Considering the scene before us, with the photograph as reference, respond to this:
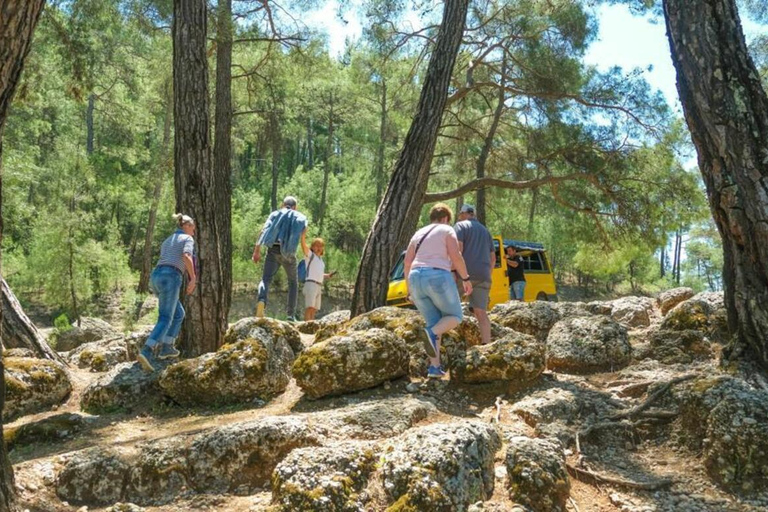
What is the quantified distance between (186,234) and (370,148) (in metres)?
25.5

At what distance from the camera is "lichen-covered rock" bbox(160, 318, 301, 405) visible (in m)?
4.99

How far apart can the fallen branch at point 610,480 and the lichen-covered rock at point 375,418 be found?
1.07 metres

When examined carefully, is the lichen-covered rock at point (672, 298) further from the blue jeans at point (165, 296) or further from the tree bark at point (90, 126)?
the tree bark at point (90, 126)

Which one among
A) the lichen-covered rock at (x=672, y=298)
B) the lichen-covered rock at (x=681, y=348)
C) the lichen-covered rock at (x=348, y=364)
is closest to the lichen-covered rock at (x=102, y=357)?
the lichen-covered rock at (x=348, y=364)

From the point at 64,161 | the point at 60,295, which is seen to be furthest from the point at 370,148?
the point at 60,295

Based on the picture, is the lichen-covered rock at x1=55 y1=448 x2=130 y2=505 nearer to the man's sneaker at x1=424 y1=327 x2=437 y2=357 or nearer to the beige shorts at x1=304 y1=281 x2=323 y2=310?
the man's sneaker at x1=424 y1=327 x2=437 y2=357

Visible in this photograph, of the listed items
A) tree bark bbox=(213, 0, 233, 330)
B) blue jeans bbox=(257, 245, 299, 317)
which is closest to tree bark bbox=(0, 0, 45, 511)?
blue jeans bbox=(257, 245, 299, 317)

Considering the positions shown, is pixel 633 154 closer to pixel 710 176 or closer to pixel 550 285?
pixel 550 285

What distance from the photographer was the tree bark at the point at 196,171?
6305mm

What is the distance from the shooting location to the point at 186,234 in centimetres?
586

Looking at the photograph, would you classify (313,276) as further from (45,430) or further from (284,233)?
(45,430)

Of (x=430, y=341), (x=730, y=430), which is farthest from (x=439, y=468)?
(x=430, y=341)

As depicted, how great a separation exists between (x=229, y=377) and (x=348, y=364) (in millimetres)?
1061

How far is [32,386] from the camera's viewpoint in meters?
5.50
